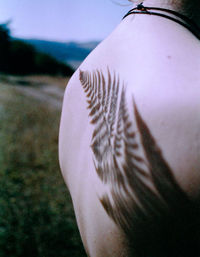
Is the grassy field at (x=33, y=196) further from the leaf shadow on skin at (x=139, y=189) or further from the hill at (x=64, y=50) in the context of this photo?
the hill at (x=64, y=50)

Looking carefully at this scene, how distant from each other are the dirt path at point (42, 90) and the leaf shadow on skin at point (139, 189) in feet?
19.9

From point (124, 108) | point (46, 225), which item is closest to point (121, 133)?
point (124, 108)

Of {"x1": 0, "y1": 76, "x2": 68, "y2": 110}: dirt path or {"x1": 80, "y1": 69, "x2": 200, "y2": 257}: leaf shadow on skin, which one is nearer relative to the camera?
{"x1": 80, "y1": 69, "x2": 200, "y2": 257}: leaf shadow on skin

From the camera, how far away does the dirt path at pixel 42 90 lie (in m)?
7.52

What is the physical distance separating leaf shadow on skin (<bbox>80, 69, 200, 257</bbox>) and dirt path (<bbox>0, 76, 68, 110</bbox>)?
6064 mm

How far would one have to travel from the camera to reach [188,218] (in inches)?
23.5

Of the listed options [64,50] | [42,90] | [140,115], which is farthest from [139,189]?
[64,50]

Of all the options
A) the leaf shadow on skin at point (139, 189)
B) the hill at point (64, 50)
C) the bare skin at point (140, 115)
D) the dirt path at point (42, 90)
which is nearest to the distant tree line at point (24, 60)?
the hill at point (64, 50)

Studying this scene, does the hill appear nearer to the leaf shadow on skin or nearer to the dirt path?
the dirt path

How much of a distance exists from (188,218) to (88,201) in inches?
13.9

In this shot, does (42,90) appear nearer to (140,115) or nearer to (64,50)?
(64,50)

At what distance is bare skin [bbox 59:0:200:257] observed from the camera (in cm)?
58

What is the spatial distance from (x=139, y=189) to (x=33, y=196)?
239 cm

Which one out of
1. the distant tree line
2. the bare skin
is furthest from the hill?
the bare skin
